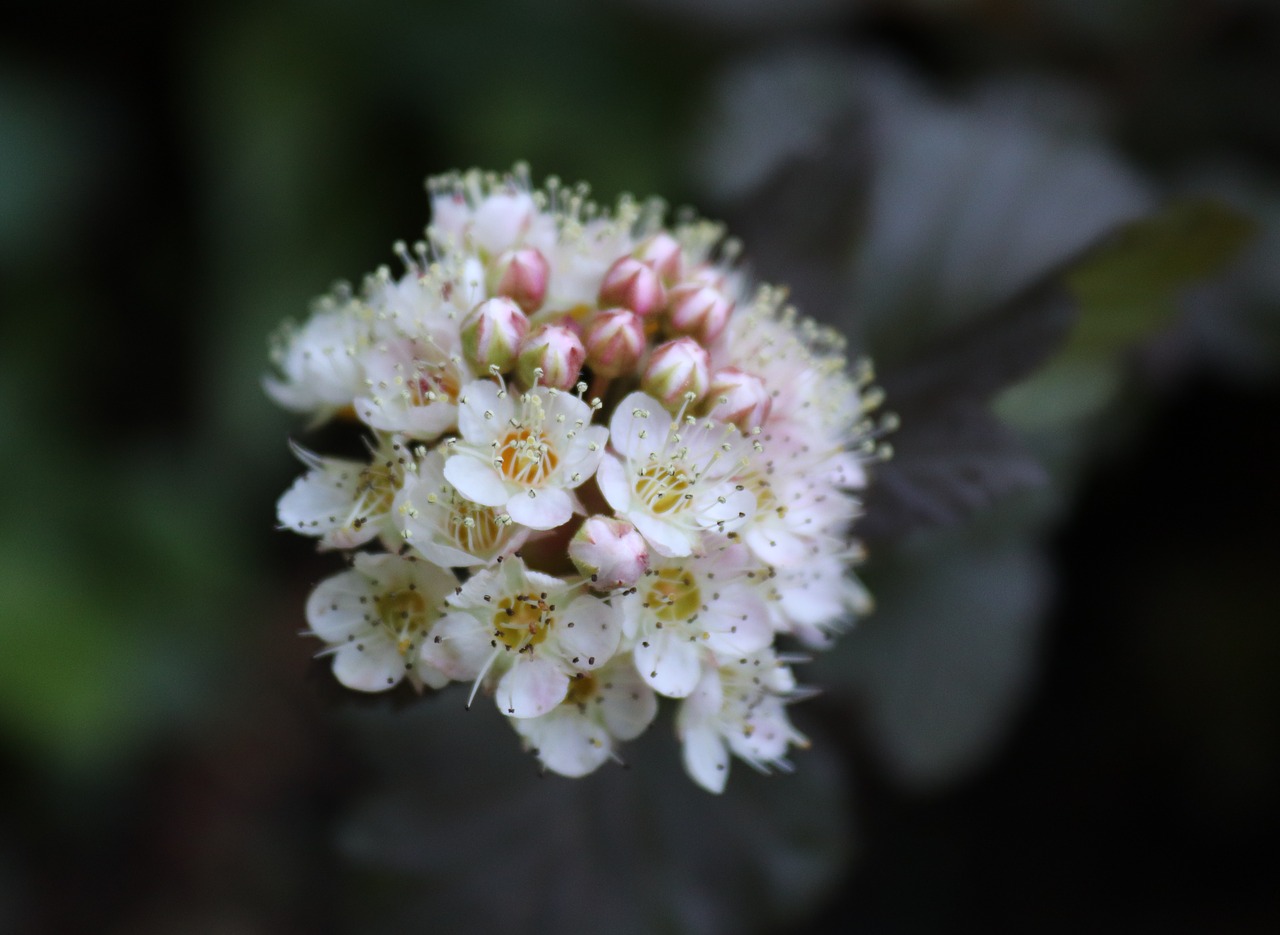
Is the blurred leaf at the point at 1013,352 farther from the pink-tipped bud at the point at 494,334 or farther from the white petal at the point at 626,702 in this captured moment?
the pink-tipped bud at the point at 494,334

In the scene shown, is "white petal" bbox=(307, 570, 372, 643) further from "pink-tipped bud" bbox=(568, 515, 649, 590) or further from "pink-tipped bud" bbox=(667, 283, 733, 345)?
"pink-tipped bud" bbox=(667, 283, 733, 345)

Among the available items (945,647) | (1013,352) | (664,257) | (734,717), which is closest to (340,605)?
(734,717)

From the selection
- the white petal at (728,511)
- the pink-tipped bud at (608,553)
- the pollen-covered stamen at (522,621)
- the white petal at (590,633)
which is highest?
the white petal at (728,511)

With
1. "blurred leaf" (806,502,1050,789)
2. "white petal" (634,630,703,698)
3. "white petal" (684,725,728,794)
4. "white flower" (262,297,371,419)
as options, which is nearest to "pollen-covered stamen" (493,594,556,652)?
"white petal" (634,630,703,698)

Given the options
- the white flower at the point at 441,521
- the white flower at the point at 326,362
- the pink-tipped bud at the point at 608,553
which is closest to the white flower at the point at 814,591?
the pink-tipped bud at the point at 608,553

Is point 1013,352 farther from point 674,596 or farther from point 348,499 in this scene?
point 348,499

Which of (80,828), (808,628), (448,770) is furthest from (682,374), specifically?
(80,828)
